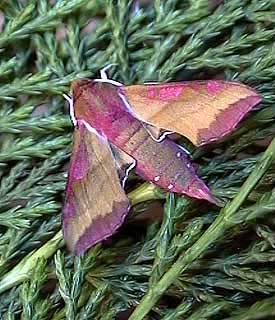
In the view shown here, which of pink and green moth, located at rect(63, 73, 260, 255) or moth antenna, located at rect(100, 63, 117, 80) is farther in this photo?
moth antenna, located at rect(100, 63, 117, 80)

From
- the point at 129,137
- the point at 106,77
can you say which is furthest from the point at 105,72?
the point at 129,137

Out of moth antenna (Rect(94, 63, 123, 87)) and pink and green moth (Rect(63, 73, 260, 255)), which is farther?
moth antenna (Rect(94, 63, 123, 87))

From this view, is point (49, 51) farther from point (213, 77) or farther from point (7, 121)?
point (213, 77)

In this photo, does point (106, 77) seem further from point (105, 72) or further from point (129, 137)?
point (129, 137)

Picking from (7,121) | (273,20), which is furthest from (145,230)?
(273,20)

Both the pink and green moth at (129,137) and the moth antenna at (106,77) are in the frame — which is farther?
the moth antenna at (106,77)

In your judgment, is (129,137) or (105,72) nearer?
(129,137)

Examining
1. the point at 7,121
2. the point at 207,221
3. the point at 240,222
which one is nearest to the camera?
the point at 240,222

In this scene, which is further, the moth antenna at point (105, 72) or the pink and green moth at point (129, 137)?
the moth antenna at point (105, 72)
